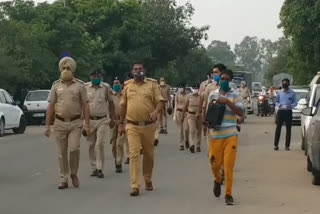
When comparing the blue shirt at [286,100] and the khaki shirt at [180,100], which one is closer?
the blue shirt at [286,100]

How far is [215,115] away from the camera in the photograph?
33.3 ft

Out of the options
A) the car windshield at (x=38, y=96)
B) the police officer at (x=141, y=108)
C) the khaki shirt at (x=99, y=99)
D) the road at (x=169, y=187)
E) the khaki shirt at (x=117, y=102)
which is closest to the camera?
the road at (x=169, y=187)

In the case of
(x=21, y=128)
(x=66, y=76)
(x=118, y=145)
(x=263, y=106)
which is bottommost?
(x=263, y=106)

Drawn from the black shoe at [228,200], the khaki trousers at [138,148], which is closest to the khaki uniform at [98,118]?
the khaki trousers at [138,148]

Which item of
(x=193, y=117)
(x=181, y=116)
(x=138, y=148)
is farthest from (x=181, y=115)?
(x=138, y=148)

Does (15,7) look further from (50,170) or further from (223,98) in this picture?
(223,98)

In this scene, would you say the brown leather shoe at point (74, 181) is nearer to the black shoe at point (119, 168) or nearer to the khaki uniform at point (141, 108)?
the khaki uniform at point (141, 108)

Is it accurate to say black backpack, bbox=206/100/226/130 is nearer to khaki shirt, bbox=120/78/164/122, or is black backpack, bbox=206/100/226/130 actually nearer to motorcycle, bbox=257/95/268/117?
khaki shirt, bbox=120/78/164/122

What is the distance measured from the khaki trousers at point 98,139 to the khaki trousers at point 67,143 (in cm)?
121

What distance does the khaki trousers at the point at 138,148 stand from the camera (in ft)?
35.7

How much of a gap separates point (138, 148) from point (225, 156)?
1589 millimetres

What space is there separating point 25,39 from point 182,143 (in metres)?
20.3

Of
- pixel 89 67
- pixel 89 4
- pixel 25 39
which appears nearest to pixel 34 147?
pixel 25 39

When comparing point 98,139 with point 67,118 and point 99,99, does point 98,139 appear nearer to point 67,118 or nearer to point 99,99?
point 99,99
